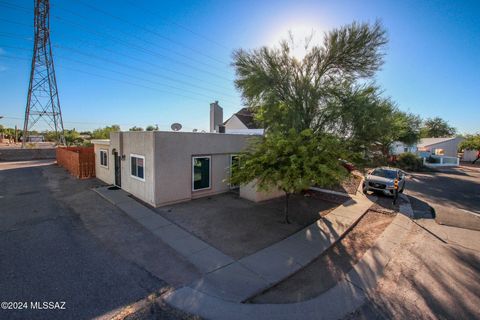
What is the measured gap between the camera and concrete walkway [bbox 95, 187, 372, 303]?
4.26m

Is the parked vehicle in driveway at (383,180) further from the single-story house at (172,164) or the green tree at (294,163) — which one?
the green tree at (294,163)

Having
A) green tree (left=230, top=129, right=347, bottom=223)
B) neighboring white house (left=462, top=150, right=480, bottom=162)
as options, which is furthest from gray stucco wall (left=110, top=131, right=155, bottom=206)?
neighboring white house (left=462, top=150, right=480, bottom=162)

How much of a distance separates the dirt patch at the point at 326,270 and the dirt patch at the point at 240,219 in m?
1.32

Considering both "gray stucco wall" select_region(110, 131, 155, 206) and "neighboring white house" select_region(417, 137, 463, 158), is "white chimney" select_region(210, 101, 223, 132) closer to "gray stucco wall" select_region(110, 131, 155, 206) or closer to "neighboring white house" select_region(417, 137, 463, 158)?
"gray stucco wall" select_region(110, 131, 155, 206)

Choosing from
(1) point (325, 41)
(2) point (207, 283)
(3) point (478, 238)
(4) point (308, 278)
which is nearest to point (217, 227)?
(2) point (207, 283)

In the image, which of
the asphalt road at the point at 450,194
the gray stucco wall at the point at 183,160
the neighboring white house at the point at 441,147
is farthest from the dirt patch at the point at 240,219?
the neighboring white house at the point at 441,147

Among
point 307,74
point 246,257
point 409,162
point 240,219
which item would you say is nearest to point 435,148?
point 409,162

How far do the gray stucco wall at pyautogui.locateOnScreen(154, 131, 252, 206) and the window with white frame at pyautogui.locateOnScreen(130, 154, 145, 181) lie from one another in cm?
119

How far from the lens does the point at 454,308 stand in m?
3.93

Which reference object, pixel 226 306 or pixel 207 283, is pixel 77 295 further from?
pixel 226 306

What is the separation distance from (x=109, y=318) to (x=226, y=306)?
6.20 feet

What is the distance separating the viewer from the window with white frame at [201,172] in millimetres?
10000

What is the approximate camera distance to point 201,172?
10312 mm

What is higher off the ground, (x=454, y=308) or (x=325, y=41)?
(x=325, y=41)
